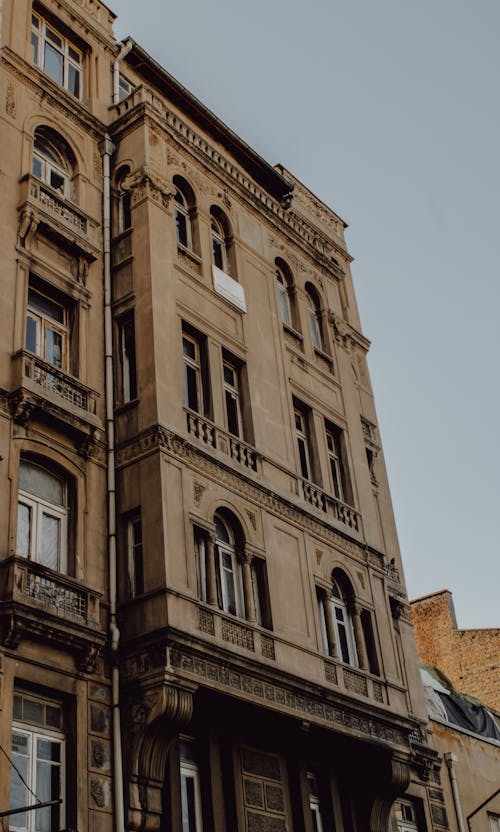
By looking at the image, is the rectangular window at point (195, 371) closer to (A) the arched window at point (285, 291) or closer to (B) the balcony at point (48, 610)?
(A) the arched window at point (285, 291)

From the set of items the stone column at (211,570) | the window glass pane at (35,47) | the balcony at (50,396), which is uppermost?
the window glass pane at (35,47)

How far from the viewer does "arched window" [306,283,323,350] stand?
28438mm

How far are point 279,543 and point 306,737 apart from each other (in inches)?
151

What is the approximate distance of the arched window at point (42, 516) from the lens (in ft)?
60.1

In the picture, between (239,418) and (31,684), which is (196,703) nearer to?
(31,684)

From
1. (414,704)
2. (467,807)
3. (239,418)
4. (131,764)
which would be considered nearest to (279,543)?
(239,418)

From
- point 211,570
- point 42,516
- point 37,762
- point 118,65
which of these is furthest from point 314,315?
point 37,762

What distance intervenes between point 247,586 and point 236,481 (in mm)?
2136

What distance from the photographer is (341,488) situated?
26062 mm

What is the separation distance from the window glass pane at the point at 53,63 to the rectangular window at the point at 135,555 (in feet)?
35.7

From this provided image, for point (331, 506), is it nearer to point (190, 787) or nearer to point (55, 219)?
point (190, 787)

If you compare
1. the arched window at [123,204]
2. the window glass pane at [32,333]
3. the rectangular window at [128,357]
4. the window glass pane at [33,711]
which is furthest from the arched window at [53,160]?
the window glass pane at [33,711]

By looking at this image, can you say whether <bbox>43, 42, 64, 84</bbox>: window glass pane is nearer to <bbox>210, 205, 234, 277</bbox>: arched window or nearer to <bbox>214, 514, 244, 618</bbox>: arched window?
<bbox>210, 205, 234, 277</bbox>: arched window

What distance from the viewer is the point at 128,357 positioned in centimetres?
2198
